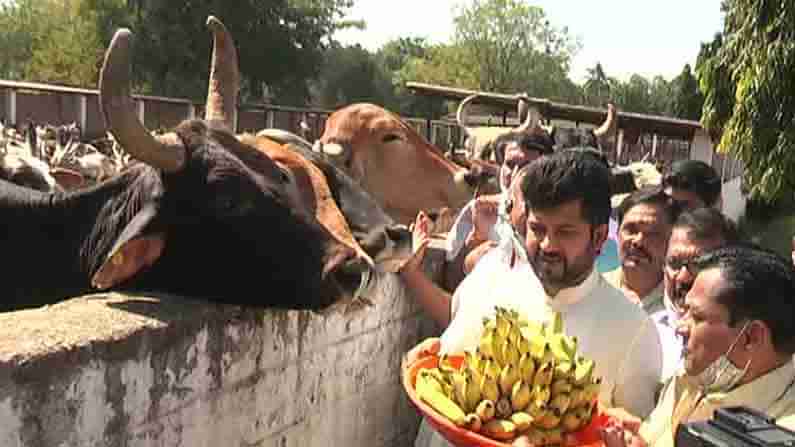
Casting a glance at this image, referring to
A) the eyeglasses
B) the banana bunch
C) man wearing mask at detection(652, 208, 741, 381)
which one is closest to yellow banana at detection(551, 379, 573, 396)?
the banana bunch

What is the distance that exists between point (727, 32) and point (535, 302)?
10588 mm

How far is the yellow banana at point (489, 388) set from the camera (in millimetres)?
2344

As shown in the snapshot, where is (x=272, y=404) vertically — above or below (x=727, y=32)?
below

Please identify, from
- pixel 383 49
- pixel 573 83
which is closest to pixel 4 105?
pixel 573 83

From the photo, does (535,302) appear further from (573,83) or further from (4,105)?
(573,83)

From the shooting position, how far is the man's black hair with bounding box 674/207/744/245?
10.7 ft

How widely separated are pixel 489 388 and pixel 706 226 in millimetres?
1340

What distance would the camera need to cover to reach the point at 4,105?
65.9 feet

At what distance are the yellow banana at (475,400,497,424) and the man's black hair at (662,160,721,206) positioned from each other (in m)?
2.37

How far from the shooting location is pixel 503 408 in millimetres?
2328

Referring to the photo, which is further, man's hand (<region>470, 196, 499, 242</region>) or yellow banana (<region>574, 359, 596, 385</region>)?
man's hand (<region>470, 196, 499, 242</region>)

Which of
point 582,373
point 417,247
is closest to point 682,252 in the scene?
point 582,373

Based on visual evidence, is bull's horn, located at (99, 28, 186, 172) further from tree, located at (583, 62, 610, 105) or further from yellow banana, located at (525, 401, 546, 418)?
tree, located at (583, 62, 610, 105)

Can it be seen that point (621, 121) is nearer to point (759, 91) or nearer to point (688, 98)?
point (759, 91)
